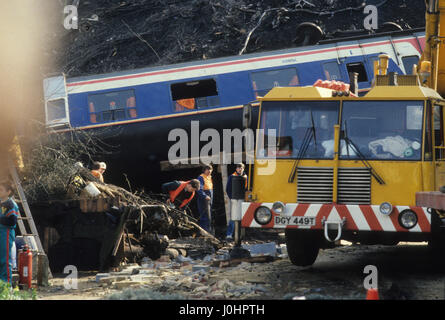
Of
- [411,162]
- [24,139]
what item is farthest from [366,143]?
[24,139]

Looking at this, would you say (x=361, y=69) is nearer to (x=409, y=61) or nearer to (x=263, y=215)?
(x=409, y=61)

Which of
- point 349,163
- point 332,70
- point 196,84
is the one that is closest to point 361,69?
point 332,70

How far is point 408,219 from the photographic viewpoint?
Answer: 8109 millimetres

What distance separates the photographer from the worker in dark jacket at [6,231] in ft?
29.2

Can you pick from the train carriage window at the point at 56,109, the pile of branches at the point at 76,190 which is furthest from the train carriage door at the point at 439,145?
the train carriage window at the point at 56,109

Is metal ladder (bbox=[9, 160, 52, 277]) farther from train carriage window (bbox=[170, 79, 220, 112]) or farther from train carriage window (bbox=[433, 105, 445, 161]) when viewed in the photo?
train carriage window (bbox=[170, 79, 220, 112])

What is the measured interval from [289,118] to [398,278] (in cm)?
249

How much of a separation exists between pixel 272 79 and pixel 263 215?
9092mm

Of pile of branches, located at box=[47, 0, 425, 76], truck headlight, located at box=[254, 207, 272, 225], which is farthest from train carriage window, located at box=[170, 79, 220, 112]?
truck headlight, located at box=[254, 207, 272, 225]

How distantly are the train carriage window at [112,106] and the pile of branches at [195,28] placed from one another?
23.0 ft

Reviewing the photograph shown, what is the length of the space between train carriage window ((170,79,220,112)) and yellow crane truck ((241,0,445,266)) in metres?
8.03

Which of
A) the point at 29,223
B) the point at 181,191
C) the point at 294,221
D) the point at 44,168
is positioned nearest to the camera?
the point at 294,221

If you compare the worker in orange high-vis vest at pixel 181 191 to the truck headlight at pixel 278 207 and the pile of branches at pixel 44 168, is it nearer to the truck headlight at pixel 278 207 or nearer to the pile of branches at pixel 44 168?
the pile of branches at pixel 44 168

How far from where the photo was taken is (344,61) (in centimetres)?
1720
